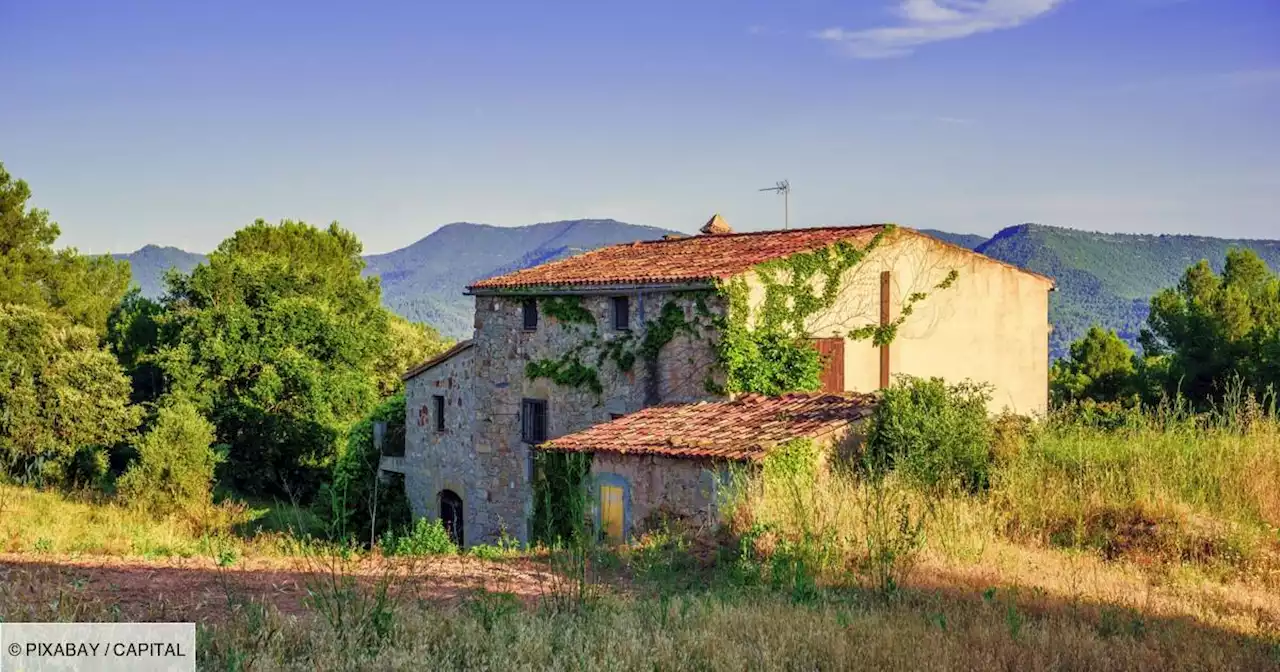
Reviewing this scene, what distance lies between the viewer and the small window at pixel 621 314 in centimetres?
2119

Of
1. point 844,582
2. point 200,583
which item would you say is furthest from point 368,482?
point 844,582

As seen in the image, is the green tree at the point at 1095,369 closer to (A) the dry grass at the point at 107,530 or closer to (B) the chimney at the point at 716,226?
(B) the chimney at the point at 716,226

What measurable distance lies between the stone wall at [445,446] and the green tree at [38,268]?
1983 centimetres

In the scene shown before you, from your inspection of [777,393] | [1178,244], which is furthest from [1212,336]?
[1178,244]

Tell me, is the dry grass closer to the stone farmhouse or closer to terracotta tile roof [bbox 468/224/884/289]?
the stone farmhouse

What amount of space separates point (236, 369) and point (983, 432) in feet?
92.4

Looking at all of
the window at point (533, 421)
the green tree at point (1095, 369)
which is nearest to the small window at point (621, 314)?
the window at point (533, 421)

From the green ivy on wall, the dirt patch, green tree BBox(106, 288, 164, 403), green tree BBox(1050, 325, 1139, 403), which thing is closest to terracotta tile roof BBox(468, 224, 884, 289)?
the green ivy on wall

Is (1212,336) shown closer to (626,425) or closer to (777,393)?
(777,393)

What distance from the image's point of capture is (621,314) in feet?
69.9

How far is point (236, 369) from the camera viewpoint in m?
36.5

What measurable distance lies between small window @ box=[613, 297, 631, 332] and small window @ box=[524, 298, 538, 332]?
2343mm

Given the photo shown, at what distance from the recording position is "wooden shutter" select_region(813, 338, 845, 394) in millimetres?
20484

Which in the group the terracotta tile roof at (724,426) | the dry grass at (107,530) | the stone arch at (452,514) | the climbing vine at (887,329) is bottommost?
the stone arch at (452,514)
